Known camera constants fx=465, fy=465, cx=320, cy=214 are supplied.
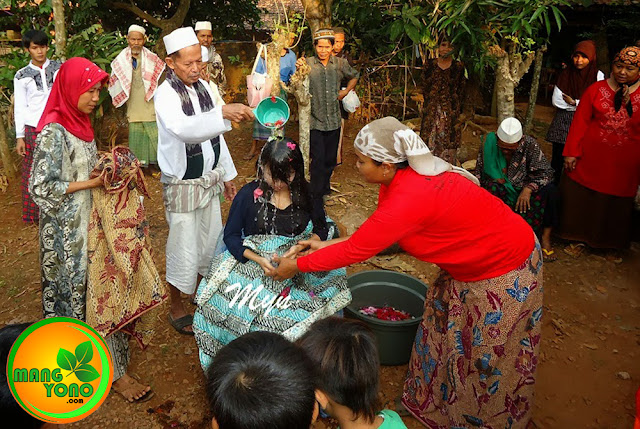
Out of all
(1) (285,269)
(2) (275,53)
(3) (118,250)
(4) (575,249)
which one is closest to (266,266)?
(1) (285,269)

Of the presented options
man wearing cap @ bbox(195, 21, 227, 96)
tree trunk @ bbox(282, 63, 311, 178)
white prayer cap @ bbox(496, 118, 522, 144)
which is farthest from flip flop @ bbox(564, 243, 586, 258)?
man wearing cap @ bbox(195, 21, 227, 96)

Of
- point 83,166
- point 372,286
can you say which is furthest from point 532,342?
point 83,166

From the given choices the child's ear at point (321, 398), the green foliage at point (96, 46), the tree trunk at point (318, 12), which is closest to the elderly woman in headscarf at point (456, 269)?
the child's ear at point (321, 398)

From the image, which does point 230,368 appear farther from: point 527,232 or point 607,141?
point 607,141

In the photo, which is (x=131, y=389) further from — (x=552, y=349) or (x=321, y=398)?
(x=552, y=349)

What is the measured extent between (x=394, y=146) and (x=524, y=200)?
2855 millimetres

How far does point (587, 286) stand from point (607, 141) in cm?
138

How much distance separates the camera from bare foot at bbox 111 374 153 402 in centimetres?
298

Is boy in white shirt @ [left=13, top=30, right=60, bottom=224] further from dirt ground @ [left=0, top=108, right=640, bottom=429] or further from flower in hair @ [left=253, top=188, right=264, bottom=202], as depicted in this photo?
flower in hair @ [left=253, top=188, right=264, bottom=202]

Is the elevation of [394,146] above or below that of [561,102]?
above

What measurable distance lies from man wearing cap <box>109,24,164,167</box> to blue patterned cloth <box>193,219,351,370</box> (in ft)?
13.4

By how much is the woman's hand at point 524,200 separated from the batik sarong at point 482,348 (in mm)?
2070

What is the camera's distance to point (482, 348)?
2539 mm

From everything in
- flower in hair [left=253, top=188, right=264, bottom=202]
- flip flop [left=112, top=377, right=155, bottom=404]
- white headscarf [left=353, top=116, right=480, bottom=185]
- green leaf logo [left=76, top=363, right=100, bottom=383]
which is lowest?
flip flop [left=112, top=377, right=155, bottom=404]
